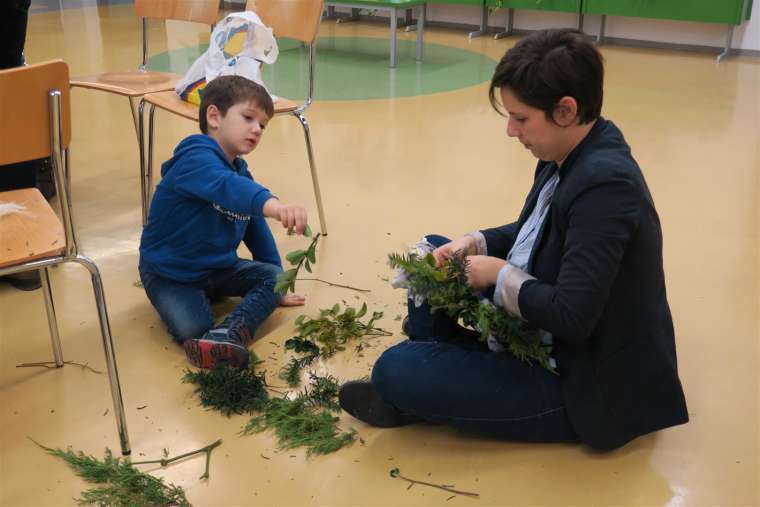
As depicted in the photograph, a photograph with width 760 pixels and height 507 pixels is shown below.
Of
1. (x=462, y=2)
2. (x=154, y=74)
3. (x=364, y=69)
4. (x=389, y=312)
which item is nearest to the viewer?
(x=389, y=312)

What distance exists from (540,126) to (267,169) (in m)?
2.25

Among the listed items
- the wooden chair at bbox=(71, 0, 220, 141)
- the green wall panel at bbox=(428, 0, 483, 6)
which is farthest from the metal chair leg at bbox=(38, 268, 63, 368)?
the green wall panel at bbox=(428, 0, 483, 6)

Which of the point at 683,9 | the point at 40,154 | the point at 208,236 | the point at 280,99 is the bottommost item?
the point at 208,236

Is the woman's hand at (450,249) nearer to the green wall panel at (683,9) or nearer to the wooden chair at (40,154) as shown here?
the wooden chair at (40,154)

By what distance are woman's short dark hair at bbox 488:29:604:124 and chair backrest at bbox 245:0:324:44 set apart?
148 centimetres

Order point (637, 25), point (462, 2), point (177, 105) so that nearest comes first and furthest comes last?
point (177, 105)
point (637, 25)
point (462, 2)

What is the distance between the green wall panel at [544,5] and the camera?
6.76m

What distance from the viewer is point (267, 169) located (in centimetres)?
376

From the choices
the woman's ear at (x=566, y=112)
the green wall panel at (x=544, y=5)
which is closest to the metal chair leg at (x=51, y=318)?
the woman's ear at (x=566, y=112)

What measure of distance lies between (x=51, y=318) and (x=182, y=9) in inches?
67.4

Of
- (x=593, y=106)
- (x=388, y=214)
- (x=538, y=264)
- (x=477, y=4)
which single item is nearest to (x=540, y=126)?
(x=593, y=106)

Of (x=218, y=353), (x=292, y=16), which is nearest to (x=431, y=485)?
(x=218, y=353)

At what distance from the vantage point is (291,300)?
8.31 ft

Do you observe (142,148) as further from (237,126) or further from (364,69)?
(364,69)
